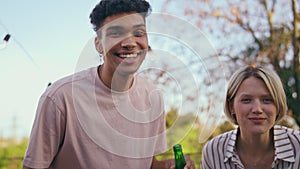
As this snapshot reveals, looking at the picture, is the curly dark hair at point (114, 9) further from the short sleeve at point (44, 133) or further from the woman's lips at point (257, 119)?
the woman's lips at point (257, 119)

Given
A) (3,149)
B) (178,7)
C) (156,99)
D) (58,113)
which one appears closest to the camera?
(58,113)

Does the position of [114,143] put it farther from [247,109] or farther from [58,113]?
[247,109]

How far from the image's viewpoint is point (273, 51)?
164 inches

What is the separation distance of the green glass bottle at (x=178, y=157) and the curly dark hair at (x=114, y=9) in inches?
15.2

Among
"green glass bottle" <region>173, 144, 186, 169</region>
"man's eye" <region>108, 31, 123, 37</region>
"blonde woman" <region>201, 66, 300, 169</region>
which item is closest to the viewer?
"man's eye" <region>108, 31, 123, 37</region>

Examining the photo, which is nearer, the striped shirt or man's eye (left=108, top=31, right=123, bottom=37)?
man's eye (left=108, top=31, right=123, bottom=37)

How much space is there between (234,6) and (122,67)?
10.8 ft

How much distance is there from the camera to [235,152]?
1428mm

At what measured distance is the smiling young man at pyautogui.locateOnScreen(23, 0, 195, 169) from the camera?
3.78 ft

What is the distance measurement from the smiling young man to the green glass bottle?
29mm

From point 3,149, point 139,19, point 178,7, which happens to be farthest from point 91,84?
point 178,7

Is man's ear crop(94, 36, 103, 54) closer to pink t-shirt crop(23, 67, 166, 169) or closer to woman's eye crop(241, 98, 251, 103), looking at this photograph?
pink t-shirt crop(23, 67, 166, 169)

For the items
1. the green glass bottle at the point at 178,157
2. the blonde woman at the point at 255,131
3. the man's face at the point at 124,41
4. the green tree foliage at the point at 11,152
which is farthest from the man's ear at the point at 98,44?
the green tree foliage at the point at 11,152

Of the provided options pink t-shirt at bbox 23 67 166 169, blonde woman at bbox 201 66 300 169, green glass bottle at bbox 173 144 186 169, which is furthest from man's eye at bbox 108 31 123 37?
blonde woman at bbox 201 66 300 169
